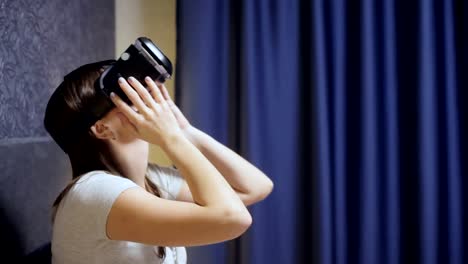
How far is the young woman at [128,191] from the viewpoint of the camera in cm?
65

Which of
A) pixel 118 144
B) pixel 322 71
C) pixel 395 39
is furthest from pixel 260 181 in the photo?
pixel 395 39

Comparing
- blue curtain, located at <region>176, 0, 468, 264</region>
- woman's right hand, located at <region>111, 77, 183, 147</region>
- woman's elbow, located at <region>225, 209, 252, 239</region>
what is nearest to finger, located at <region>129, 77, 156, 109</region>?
woman's right hand, located at <region>111, 77, 183, 147</region>

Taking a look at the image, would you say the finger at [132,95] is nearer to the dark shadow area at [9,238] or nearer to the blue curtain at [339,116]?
the dark shadow area at [9,238]

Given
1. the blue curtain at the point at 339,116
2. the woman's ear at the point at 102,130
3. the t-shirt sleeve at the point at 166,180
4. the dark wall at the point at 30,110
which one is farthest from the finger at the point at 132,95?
the blue curtain at the point at 339,116

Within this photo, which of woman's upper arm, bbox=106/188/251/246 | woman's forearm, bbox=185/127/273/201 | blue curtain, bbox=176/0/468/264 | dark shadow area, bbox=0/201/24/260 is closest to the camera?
woman's upper arm, bbox=106/188/251/246

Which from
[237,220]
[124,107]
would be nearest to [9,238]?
[124,107]

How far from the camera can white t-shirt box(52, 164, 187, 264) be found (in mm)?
678

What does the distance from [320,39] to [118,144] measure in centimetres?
84

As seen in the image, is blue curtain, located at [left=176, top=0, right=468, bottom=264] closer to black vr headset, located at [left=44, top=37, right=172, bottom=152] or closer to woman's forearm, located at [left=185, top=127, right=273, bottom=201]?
woman's forearm, located at [left=185, top=127, right=273, bottom=201]

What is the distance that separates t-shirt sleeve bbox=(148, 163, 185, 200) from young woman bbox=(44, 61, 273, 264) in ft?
0.48

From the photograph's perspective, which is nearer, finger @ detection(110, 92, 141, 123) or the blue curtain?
finger @ detection(110, 92, 141, 123)

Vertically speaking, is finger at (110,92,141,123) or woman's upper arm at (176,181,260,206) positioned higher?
finger at (110,92,141,123)

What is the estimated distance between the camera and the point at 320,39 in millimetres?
1383

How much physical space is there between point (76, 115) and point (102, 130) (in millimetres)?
64
